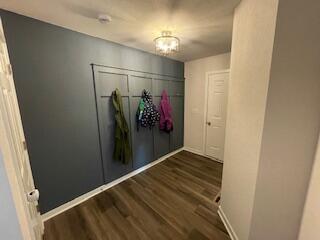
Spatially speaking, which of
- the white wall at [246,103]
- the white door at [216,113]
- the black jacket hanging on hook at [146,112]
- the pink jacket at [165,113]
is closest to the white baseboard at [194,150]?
the white door at [216,113]

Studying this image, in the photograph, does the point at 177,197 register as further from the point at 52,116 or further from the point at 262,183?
the point at 52,116

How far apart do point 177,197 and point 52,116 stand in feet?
6.58

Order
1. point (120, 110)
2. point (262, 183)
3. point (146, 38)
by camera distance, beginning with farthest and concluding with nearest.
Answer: point (120, 110), point (146, 38), point (262, 183)

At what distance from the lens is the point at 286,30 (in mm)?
861

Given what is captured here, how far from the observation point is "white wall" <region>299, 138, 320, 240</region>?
0.89 meters

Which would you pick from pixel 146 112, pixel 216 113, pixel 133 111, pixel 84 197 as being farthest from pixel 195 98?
pixel 84 197

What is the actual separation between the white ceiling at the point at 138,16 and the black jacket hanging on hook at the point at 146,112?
96 cm

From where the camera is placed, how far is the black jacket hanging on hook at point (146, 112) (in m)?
2.60

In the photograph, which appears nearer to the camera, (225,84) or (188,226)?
(188,226)

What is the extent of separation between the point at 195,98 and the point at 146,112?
1474 mm

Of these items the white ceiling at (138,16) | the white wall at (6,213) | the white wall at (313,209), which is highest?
the white ceiling at (138,16)

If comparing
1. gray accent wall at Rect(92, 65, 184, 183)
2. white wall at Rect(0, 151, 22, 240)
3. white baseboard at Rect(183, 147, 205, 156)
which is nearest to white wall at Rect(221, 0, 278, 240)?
white wall at Rect(0, 151, 22, 240)

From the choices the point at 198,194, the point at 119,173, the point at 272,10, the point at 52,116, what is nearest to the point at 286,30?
the point at 272,10

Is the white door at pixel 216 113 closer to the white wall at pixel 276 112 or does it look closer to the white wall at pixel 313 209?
the white wall at pixel 276 112
